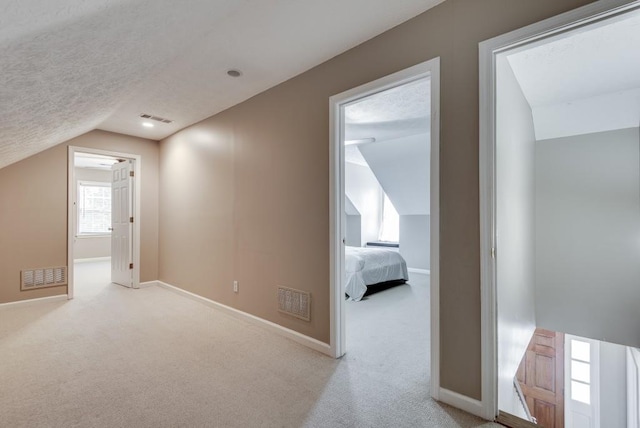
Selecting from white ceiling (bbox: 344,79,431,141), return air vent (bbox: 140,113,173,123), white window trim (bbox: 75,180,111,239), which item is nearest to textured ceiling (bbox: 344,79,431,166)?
white ceiling (bbox: 344,79,431,141)

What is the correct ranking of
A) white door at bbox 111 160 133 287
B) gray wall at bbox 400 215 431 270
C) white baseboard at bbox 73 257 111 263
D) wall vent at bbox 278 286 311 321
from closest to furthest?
wall vent at bbox 278 286 311 321 → white door at bbox 111 160 133 287 → gray wall at bbox 400 215 431 270 → white baseboard at bbox 73 257 111 263

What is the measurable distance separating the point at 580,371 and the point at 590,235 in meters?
1.96

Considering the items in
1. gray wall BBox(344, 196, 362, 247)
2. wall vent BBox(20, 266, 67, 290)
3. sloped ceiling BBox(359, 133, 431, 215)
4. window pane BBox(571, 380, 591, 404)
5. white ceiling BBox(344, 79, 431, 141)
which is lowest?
window pane BBox(571, 380, 591, 404)

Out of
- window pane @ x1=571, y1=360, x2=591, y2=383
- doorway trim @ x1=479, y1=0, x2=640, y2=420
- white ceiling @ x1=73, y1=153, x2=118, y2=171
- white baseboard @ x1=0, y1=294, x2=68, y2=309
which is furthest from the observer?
white ceiling @ x1=73, y1=153, x2=118, y2=171

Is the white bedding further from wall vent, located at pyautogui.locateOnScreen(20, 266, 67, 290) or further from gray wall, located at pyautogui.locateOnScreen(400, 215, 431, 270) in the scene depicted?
wall vent, located at pyautogui.locateOnScreen(20, 266, 67, 290)

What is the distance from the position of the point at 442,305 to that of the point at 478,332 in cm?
24

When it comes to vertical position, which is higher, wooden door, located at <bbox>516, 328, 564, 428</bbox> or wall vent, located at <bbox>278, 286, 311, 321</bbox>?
wall vent, located at <bbox>278, 286, 311, 321</bbox>

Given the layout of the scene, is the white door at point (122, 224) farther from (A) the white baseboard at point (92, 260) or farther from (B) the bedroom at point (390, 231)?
(B) the bedroom at point (390, 231)

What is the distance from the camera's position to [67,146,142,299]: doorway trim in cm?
422

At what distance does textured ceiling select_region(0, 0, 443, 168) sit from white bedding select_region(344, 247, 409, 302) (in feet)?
8.61

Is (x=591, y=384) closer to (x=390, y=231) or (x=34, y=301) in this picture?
(x=390, y=231)

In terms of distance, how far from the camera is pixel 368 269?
4.52m

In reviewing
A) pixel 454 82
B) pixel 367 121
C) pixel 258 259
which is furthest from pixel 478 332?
pixel 367 121

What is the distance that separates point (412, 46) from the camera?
6.77 feet
